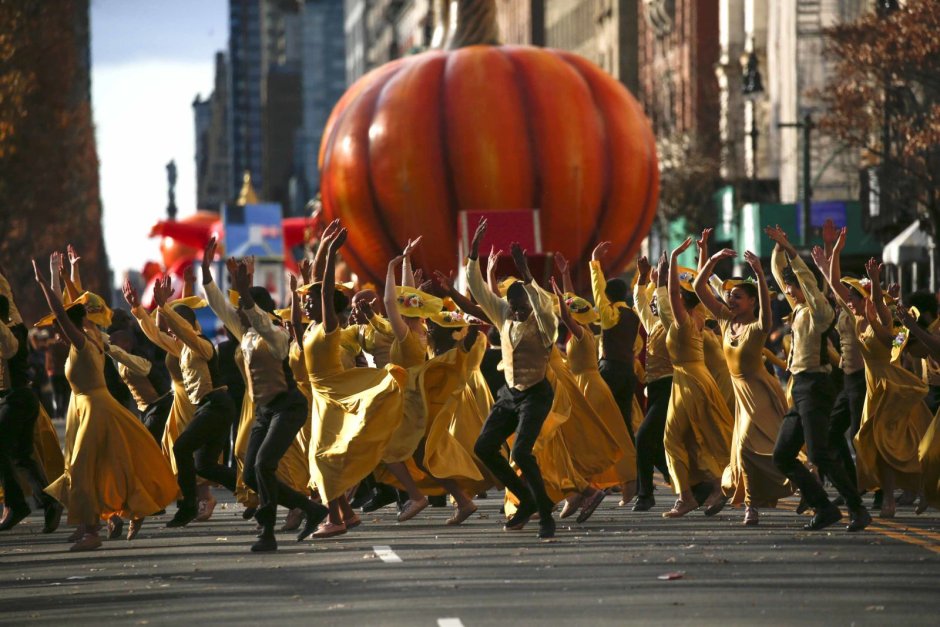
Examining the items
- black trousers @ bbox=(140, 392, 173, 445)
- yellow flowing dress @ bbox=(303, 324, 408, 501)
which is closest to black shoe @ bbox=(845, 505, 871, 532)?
yellow flowing dress @ bbox=(303, 324, 408, 501)

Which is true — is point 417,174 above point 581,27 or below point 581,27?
below

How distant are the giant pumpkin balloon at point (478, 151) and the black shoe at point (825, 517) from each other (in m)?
16.9

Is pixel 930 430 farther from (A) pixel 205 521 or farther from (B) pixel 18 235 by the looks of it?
(B) pixel 18 235

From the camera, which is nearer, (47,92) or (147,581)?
(147,581)

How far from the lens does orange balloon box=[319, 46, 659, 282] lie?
3094 cm

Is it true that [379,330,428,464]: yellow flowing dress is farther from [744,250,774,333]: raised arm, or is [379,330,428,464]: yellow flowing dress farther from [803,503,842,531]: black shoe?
[803,503,842,531]: black shoe

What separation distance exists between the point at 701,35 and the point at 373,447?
5678cm

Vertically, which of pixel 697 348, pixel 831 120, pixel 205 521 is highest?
pixel 831 120

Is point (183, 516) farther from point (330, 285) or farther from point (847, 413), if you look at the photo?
point (847, 413)

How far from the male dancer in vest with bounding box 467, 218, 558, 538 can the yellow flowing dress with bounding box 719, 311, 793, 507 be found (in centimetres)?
133

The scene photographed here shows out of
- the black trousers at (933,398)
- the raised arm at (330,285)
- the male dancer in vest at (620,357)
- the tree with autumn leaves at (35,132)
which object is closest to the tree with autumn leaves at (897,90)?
the male dancer in vest at (620,357)

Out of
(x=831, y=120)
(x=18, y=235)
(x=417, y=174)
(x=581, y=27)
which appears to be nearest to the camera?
(x=417, y=174)

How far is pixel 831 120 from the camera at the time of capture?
132ft

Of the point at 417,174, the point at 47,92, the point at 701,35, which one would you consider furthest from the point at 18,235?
the point at 417,174
